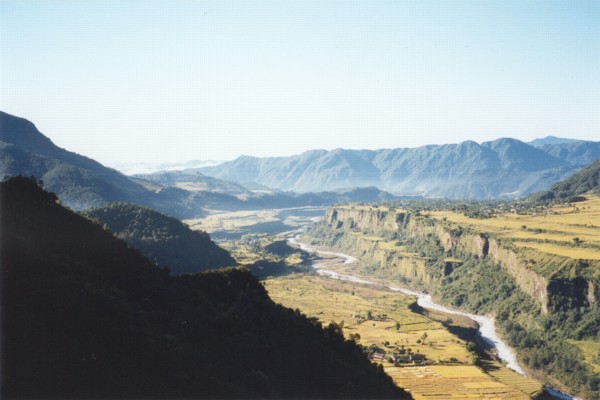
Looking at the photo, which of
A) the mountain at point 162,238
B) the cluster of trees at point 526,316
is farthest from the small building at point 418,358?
the mountain at point 162,238

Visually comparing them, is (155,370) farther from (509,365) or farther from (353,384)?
(509,365)

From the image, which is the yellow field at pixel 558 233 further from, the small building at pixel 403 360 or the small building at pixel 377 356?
the small building at pixel 377 356

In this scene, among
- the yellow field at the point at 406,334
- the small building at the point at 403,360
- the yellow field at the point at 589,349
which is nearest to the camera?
the yellow field at the point at 406,334

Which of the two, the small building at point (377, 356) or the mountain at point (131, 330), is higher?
the mountain at point (131, 330)

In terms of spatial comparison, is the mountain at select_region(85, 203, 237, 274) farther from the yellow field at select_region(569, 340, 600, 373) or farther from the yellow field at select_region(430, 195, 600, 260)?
the yellow field at select_region(569, 340, 600, 373)

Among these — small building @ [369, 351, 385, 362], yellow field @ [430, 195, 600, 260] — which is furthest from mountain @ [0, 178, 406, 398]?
yellow field @ [430, 195, 600, 260]

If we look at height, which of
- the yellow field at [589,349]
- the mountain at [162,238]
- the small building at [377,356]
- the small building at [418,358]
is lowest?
the small building at [377,356]
